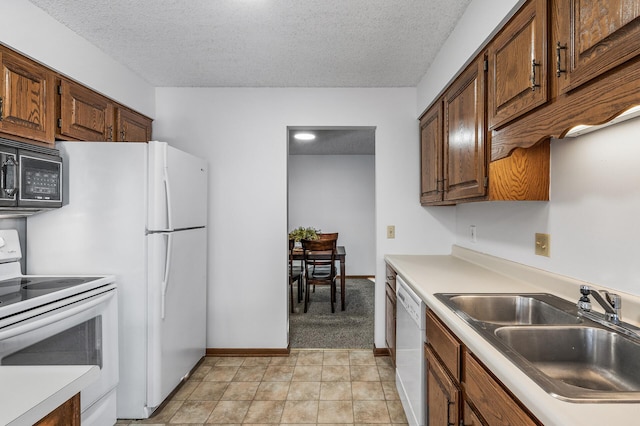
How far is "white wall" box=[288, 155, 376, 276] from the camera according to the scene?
20.4ft

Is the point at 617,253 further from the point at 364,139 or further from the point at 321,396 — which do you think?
the point at 364,139

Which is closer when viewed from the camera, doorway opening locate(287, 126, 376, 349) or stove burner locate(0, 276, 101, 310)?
stove burner locate(0, 276, 101, 310)

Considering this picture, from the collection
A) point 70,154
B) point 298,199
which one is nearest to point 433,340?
point 70,154

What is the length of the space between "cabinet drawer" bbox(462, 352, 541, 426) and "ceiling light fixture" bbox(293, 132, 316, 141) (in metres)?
3.90

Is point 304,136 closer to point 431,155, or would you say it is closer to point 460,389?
point 431,155

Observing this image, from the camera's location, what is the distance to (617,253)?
1.25m

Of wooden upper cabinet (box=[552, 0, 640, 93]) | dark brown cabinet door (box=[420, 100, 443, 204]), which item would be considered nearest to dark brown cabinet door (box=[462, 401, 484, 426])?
wooden upper cabinet (box=[552, 0, 640, 93])

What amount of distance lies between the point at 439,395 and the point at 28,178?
91.2 inches

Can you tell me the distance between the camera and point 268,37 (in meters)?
2.12

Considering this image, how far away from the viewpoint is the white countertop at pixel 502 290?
2.20 ft

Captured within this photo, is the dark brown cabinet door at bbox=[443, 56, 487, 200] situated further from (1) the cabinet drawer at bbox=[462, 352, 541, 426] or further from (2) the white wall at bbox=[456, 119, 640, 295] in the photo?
(1) the cabinet drawer at bbox=[462, 352, 541, 426]

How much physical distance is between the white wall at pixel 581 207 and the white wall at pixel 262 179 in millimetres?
920

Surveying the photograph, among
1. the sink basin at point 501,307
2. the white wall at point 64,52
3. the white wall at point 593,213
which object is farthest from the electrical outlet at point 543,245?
the white wall at point 64,52

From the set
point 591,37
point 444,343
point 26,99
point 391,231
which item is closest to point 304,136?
point 391,231
